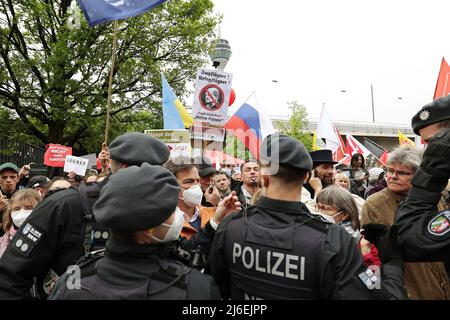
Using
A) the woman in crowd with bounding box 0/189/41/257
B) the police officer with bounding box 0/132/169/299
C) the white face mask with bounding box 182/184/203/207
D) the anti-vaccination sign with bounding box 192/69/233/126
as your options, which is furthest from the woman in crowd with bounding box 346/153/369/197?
the police officer with bounding box 0/132/169/299

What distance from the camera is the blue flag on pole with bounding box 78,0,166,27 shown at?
504 cm

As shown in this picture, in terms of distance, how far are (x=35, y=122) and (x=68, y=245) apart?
15142mm

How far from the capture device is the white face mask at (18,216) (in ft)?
10.8

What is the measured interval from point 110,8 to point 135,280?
4.52 m

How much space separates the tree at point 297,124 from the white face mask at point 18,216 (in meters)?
33.9

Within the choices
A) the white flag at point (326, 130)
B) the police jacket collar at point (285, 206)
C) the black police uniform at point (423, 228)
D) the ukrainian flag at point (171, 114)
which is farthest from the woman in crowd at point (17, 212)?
the white flag at point (326, 130)

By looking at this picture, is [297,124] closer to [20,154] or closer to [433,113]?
[20,154]

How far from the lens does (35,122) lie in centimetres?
1549

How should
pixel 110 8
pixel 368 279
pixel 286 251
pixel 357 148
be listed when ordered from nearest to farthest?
pixel 368 279, pixel 286 251, pixel 110 8, pixel 357 148

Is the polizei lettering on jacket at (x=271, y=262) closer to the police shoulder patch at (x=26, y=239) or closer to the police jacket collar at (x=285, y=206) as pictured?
the police jacket collar at (x=285, y=206)

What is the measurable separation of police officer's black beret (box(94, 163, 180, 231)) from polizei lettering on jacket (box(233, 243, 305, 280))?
1.66 feet

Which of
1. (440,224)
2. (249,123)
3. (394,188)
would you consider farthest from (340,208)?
(249,123)

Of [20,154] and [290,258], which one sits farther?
[20,154]

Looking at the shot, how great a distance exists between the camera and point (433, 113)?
1.95 metres
